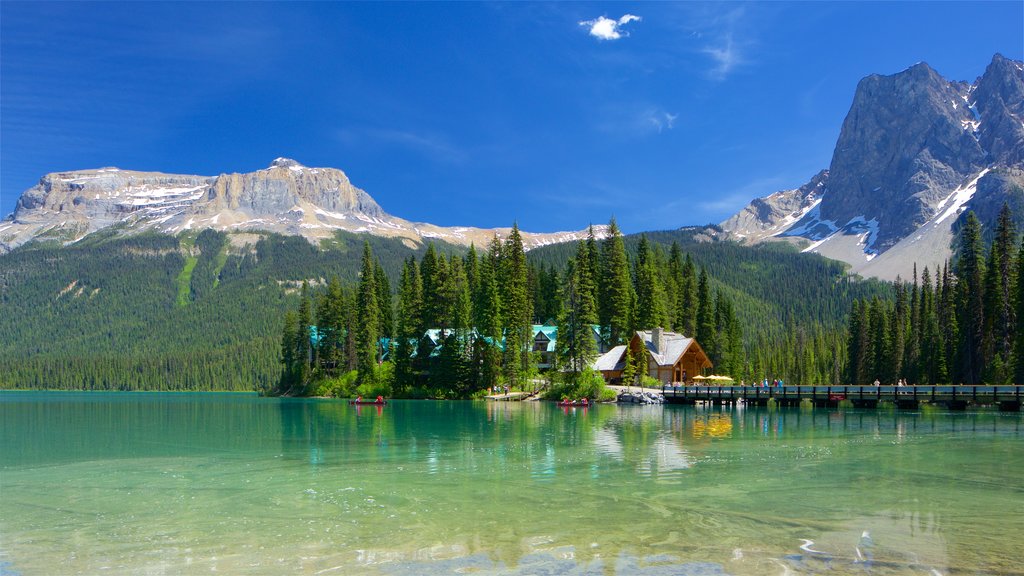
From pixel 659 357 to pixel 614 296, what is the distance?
9529 mm

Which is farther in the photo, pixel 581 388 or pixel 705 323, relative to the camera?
pixel 705 323

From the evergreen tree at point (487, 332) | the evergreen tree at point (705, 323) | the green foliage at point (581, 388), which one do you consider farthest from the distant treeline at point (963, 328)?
the evergreen tree at point (487, 332)

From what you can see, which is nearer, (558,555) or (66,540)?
(558,555)

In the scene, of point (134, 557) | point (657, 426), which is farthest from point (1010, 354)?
point (134, 557)

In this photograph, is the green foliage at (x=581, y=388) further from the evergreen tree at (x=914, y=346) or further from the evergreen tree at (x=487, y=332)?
the evergreen tree at (x=914, y=346)

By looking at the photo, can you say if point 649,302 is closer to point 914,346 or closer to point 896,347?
point 896,347

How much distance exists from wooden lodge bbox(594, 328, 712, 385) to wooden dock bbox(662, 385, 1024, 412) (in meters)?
7.26

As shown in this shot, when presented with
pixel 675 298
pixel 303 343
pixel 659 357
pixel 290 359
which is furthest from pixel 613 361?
pixel 290 359

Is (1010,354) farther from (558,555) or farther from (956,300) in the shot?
(558,555)

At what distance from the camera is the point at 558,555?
1341 cm

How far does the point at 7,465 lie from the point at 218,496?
45.6 feet

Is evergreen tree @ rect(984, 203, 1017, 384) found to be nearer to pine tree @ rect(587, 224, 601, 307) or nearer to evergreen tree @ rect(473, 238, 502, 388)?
pine tree @ rect(587, 224, 601, 307)

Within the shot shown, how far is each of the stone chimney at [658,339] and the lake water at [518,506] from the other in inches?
2021

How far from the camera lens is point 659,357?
289 feet
